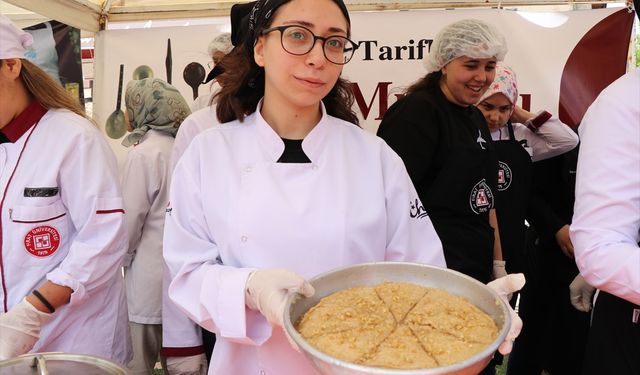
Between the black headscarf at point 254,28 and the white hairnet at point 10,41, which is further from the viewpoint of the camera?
the white hairnet at point 10,41

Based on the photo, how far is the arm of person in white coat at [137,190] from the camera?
2.48 meters

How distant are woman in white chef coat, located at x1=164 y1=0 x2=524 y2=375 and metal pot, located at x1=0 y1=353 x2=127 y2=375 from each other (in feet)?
0.89

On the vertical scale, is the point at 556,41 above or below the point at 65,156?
above

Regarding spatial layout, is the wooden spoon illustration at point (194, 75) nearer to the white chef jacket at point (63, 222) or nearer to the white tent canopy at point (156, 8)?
the white tent canopy at point (156, 8)

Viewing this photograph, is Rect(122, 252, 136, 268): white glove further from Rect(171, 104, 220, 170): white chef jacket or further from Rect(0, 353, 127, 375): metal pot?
Rect(0, 353, 127, 375): metal pot

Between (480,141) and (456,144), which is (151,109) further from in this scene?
(480,141)

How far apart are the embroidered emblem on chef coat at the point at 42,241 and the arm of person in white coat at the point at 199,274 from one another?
0.50 meters

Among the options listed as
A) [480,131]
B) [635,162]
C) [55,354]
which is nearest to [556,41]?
[480,131]

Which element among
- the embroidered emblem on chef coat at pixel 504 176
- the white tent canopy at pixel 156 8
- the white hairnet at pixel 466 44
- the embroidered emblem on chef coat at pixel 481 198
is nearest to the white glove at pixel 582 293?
the embroidered emblem on chef coat at pixel 481 198

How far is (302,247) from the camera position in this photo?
138cm

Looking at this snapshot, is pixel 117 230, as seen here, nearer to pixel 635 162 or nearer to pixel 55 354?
pixel 55 354

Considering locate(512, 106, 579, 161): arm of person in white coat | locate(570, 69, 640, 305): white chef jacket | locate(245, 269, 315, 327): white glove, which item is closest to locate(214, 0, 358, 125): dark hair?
locate(245, 269, 315, 327): white glove

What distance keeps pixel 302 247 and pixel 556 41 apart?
294 cm

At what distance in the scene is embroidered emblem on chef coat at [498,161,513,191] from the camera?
2.84 meters
